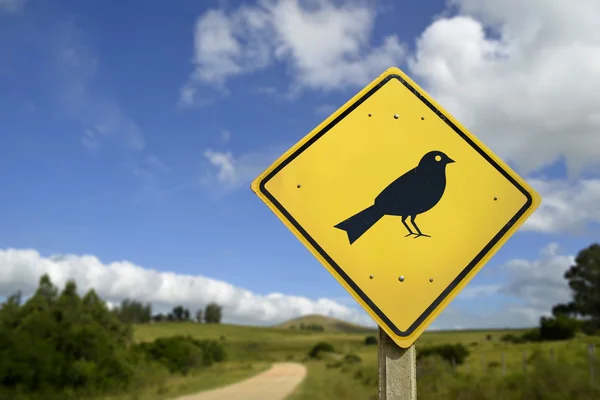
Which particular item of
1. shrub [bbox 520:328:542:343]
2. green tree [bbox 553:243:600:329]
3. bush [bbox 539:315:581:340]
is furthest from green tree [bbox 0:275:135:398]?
green tree [bbox 553:243:600:329]

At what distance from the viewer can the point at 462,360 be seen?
28.3 meters

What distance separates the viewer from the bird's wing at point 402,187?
2035 mm

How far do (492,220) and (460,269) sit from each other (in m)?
0.25

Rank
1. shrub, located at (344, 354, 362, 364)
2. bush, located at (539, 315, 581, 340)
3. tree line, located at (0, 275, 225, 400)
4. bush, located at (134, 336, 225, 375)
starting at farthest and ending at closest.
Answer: shrub, located at (344, 354, 362, 364) < bush, located at (539, 315, 581, 340) < bush, located at (134, 336, 225, 375) < tree line, located at (0, 275, 225, 400)

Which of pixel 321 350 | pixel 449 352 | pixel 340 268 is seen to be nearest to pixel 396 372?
pixel 340 268

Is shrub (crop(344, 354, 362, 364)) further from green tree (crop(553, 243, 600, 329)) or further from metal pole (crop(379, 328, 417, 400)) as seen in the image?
metal pole (crop(379, 328, 417, 400))

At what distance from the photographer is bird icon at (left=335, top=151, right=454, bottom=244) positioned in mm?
1980

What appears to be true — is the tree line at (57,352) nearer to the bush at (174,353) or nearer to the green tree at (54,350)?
the green tree at (54,350)

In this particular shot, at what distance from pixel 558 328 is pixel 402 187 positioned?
43.0m

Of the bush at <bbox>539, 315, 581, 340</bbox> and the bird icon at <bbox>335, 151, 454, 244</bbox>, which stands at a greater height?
the bush at <bbox>539, 315, 581, 340</bbox>

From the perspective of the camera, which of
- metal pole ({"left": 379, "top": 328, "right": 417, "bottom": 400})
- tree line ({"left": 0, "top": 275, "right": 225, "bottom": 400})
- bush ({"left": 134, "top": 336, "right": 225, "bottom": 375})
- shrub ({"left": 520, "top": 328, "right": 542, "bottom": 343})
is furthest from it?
shrub ({"left": 520, "top": 328, "right": 542, "bottom": 343})

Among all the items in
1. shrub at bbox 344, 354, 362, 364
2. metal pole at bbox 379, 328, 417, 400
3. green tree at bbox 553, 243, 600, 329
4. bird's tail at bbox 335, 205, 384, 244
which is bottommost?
shrub at bbox 344, 354, 362, 364

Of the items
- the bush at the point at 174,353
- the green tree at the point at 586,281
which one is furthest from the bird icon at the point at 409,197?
the green tree at the point at 586,281

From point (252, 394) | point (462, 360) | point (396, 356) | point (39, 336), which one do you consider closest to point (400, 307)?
point (396, 356)
